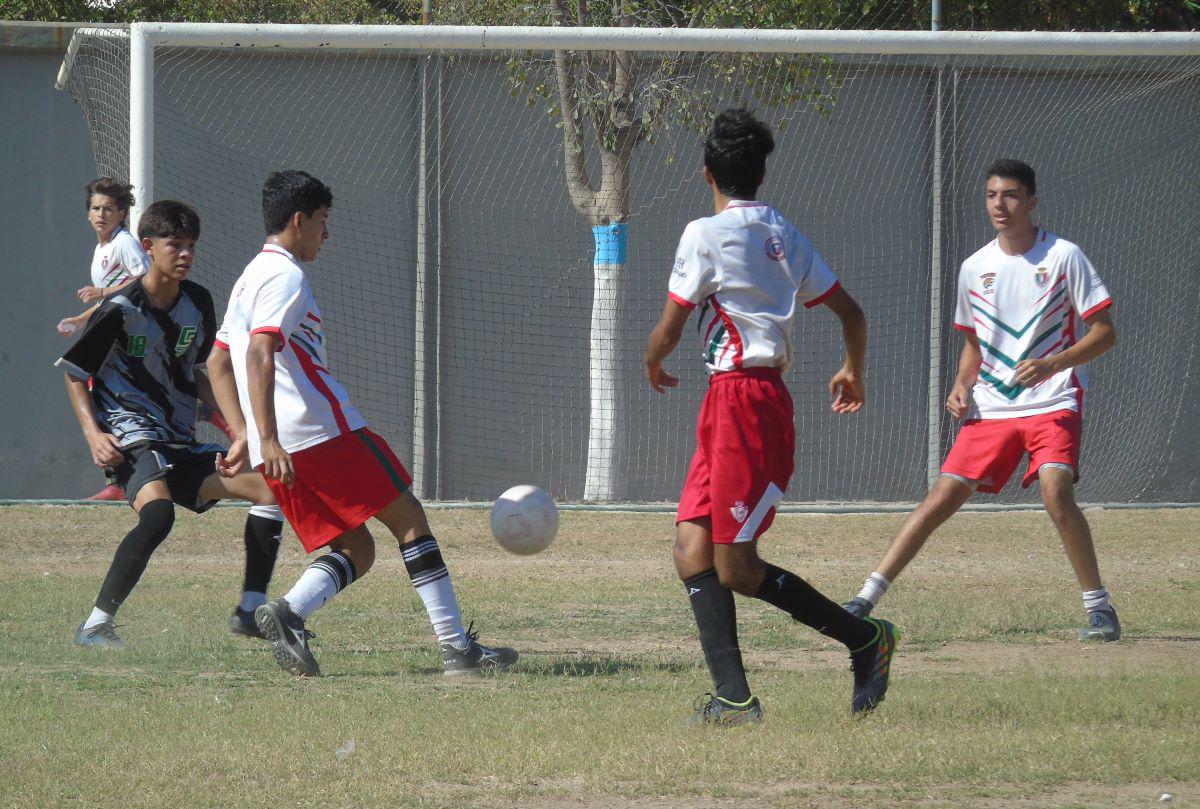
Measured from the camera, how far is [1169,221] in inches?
503

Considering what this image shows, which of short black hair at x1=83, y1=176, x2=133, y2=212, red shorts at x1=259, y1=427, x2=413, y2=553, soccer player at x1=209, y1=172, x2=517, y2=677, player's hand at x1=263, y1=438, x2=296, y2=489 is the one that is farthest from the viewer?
short black hair at x1=83, y1=176, x2=133, y2=212

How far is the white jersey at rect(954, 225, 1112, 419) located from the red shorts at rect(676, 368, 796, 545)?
219 cm

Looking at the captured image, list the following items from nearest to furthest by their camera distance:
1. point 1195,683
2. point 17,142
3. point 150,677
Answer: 1. point 1195,683
2. point 150,677
3. point 17,142

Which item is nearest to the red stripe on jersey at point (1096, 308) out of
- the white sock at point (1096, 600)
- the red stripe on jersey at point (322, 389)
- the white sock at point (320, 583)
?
the white sock at point (1096, 600)

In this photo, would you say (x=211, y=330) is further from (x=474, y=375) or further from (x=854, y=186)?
(x=854, y=186)

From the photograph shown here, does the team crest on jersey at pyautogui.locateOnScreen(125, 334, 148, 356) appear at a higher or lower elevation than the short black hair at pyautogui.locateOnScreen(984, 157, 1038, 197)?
lower

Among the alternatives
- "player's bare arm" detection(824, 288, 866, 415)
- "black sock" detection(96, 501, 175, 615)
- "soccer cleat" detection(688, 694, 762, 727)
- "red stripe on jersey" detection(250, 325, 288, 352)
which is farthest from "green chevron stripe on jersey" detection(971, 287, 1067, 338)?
"black sock" detection(96, 501, 175, 615)

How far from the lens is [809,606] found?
14.9 ft

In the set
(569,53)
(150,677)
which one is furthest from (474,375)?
(150,677)

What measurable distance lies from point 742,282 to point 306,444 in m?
1.86

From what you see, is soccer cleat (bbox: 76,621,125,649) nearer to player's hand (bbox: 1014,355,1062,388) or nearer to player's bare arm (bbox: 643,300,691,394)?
player's bare arm (bbox: 643,300,691,394)

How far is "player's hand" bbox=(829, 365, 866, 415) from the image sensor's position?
4.73 meters

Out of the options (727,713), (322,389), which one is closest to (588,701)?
(727,713)

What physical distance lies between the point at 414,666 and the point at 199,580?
116 inches
